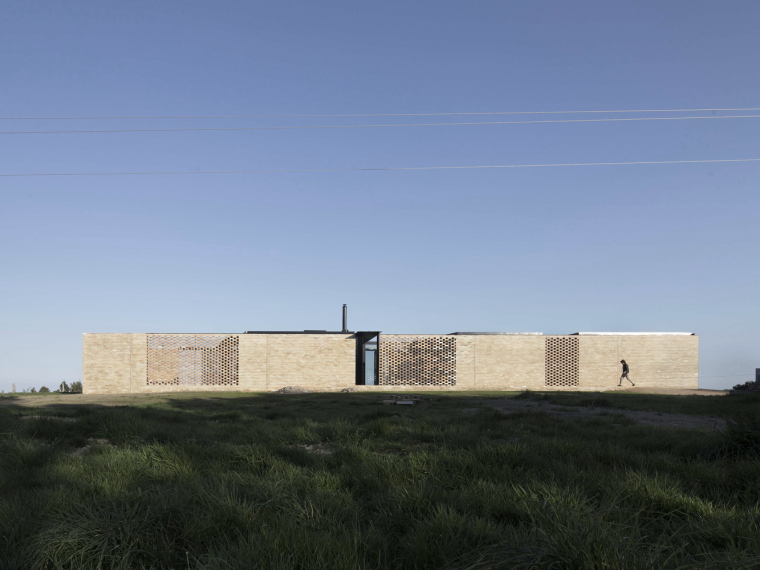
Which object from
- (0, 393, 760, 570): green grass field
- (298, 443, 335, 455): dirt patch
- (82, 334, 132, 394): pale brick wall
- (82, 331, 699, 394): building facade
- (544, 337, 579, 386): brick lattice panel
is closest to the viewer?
(0, 393, 760, 570): green grass field

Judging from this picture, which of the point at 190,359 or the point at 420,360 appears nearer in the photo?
the point at 190,359

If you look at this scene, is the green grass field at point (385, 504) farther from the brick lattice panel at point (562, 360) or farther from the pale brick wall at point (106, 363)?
the brick lattice panel at point (562, 360)

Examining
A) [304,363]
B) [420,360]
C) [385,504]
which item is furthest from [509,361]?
[385,504]

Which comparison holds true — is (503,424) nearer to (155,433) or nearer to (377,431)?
(377,431)

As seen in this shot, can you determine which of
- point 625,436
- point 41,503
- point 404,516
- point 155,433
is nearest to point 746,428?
point 625,436

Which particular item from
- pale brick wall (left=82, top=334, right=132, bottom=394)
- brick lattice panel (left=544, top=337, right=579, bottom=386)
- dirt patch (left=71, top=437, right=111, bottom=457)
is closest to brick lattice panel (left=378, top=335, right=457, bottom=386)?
brick lattice panel (left=544, top=337, right=579, bottom=386)

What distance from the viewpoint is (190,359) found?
22.9 metres

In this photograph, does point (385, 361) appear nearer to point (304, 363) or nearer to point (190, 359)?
point (304, 363)

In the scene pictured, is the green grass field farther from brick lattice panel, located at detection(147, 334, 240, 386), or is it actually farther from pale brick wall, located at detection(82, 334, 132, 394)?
pale brick wall, located at detection(82, 334, 132, 394)

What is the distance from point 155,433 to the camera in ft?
16.7

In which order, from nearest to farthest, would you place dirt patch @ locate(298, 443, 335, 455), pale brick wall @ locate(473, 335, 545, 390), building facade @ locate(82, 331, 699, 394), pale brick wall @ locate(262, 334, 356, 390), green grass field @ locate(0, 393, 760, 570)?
green grass field @ locate(0, 393, 760, 570) < dirt patch @ locate(298, 443, 335, 455) < building facade @ locate(82, 331, 699, 394) < pale brick wall @ locate(262, 334, 356, 390) < pale brick wall @ locate(473, 335, 545, 390)

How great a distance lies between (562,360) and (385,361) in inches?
349

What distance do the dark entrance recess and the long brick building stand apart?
0.06 m

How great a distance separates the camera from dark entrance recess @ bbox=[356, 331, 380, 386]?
24188mm
